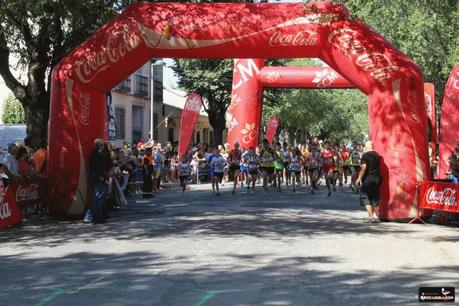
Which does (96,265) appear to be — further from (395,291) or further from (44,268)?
(395,291)

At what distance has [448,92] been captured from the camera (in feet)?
51.6

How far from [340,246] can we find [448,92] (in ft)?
26.3

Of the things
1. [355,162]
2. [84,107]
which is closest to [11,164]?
[84,107]

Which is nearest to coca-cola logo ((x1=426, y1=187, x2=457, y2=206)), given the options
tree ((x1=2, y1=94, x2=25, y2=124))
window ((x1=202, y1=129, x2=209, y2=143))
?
tree ((x1=2, y1=94, x2=25, y2=124))

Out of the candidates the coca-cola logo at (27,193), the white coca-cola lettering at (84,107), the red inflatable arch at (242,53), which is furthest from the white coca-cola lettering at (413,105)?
the coca-cola logo at (27,193)

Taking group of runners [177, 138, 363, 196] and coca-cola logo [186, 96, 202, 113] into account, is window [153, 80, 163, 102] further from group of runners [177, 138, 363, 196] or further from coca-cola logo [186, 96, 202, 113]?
group of runners [177, 138, 363, 196]

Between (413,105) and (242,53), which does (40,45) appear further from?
(413,105)

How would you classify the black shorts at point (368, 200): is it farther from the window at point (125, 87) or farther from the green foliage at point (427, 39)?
the window at point (125, 87)

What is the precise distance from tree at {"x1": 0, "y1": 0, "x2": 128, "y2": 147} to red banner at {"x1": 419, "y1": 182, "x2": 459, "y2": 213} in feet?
26.3

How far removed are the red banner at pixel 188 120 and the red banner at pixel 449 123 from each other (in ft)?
37.9

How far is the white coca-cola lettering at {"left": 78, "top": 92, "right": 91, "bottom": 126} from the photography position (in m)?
12.9

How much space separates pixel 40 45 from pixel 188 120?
1135cm

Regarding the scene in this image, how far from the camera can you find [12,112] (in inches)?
1241

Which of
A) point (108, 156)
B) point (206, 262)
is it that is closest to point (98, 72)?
point (108, 156)
